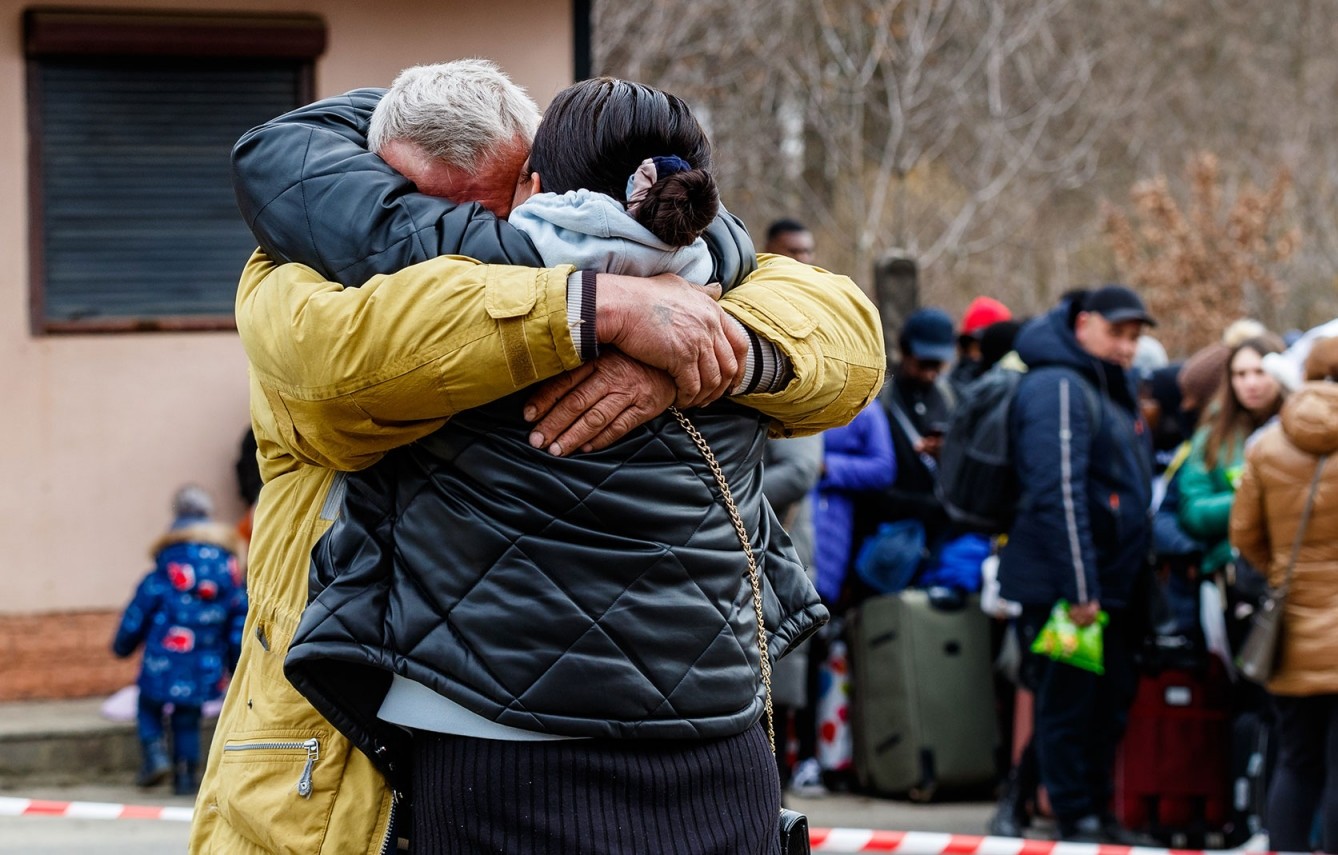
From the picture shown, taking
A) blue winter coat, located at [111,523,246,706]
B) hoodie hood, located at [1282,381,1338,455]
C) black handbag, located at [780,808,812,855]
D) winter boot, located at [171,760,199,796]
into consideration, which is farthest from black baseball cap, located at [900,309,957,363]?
black handbag, located at [780,808,812,855]

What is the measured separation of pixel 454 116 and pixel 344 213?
0.22 m

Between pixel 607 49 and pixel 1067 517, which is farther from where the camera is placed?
pixel 607 49

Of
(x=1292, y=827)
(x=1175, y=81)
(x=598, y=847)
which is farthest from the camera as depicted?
(x=1175, y=81)

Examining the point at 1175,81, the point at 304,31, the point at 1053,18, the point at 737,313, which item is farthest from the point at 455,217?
the point at 1175,81

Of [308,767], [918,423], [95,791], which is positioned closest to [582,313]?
[308,767]

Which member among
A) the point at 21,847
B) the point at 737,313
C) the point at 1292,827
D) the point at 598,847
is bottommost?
the point at 21,847

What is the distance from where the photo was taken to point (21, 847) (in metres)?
6.33

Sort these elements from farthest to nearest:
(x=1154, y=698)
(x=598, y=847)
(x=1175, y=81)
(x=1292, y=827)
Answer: (x=1175, y=81), (x=1154, y=698), (x=1292, y=827), (x=598, y=847)

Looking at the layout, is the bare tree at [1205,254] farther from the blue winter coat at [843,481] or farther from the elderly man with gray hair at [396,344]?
the elderly man with gray hair at [396,344]

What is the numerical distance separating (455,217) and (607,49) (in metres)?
12.7

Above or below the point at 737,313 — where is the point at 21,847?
below

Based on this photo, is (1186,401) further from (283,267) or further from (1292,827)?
(283,267)

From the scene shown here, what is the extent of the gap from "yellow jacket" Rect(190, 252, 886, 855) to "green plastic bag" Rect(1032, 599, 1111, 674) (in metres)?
3.94

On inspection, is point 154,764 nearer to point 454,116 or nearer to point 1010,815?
point 1010,815
